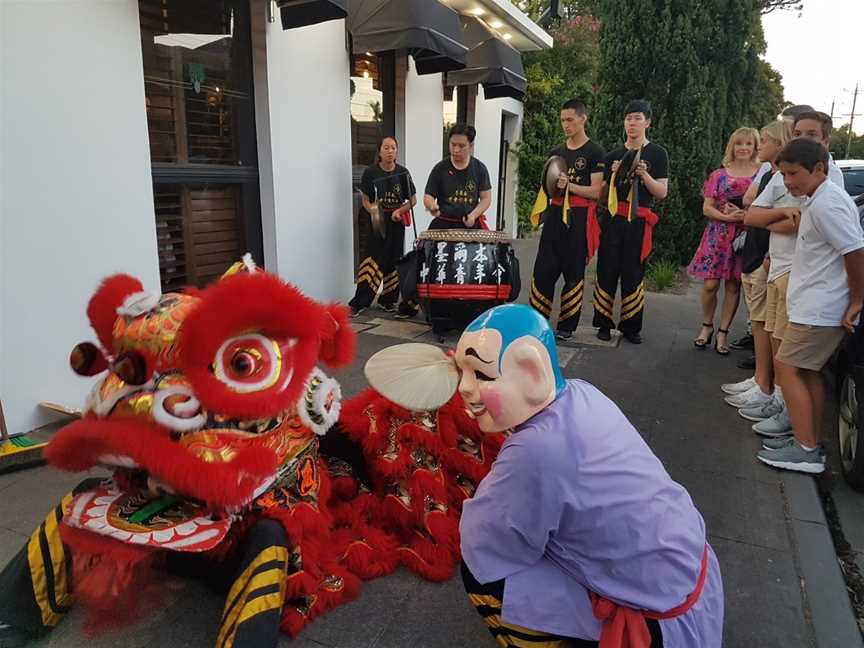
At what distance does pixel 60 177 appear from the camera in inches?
132

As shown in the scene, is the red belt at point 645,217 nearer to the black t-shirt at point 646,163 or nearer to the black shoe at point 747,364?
the black t-shirt at point 646,163

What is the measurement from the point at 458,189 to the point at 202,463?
4.25 m

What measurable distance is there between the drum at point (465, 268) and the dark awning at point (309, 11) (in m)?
1.76

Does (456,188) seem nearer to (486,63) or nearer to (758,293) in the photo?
(758,293)

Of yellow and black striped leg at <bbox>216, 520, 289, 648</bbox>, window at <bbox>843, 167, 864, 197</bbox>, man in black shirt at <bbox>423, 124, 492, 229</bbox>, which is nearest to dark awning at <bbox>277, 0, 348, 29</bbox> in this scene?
man in black shirt at <bbox>423, 124, 492, 229</bbox>

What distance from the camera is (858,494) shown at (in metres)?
3.27

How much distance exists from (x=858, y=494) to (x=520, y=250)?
28.3ft

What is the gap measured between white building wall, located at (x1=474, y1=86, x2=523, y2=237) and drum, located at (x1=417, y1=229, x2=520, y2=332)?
444 cm

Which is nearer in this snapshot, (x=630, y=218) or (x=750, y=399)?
(x=750, y=399)

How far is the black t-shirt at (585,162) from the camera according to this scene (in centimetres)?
511

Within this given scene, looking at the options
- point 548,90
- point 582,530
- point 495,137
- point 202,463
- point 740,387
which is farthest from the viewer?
point 548,90

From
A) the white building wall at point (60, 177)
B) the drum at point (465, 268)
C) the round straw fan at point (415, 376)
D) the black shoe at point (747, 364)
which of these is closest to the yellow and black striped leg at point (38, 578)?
the round straw fan at point (415, 376)

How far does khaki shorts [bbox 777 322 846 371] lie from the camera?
3.06m

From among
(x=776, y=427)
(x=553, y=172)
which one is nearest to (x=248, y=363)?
(x=776, y=427)
